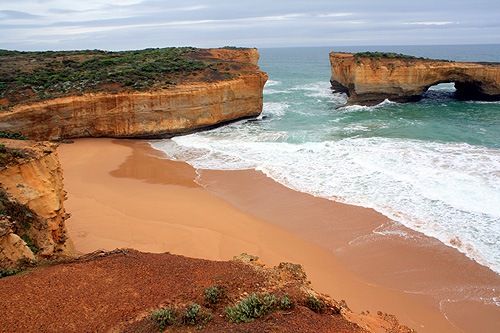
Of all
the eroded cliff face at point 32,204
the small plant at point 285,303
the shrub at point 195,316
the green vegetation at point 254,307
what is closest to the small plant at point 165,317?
the shrub at point 195,316

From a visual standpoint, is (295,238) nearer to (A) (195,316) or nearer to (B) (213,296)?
(B) (213,296)

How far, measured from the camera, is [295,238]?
32.4 feet

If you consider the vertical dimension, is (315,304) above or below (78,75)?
below

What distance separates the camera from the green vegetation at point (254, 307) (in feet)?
15.7

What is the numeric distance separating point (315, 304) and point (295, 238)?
15.4 feet

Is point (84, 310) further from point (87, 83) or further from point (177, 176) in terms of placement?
point (87, 83)

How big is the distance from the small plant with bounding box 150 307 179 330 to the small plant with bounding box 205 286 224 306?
542 mm

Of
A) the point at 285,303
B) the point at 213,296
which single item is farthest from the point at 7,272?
the point at 285,303

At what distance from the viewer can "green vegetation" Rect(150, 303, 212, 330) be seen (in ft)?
15.3

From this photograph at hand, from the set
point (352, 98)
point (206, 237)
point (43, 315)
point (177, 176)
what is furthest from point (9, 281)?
point (352, 98)

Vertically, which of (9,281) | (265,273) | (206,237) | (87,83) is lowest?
(206,237)

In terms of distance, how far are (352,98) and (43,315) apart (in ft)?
100

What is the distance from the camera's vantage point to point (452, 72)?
29156 mm

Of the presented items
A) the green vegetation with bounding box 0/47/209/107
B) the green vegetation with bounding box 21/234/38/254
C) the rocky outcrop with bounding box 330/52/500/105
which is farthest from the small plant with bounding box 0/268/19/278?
the rocky outcrop with bounding box 330/52/500/105
